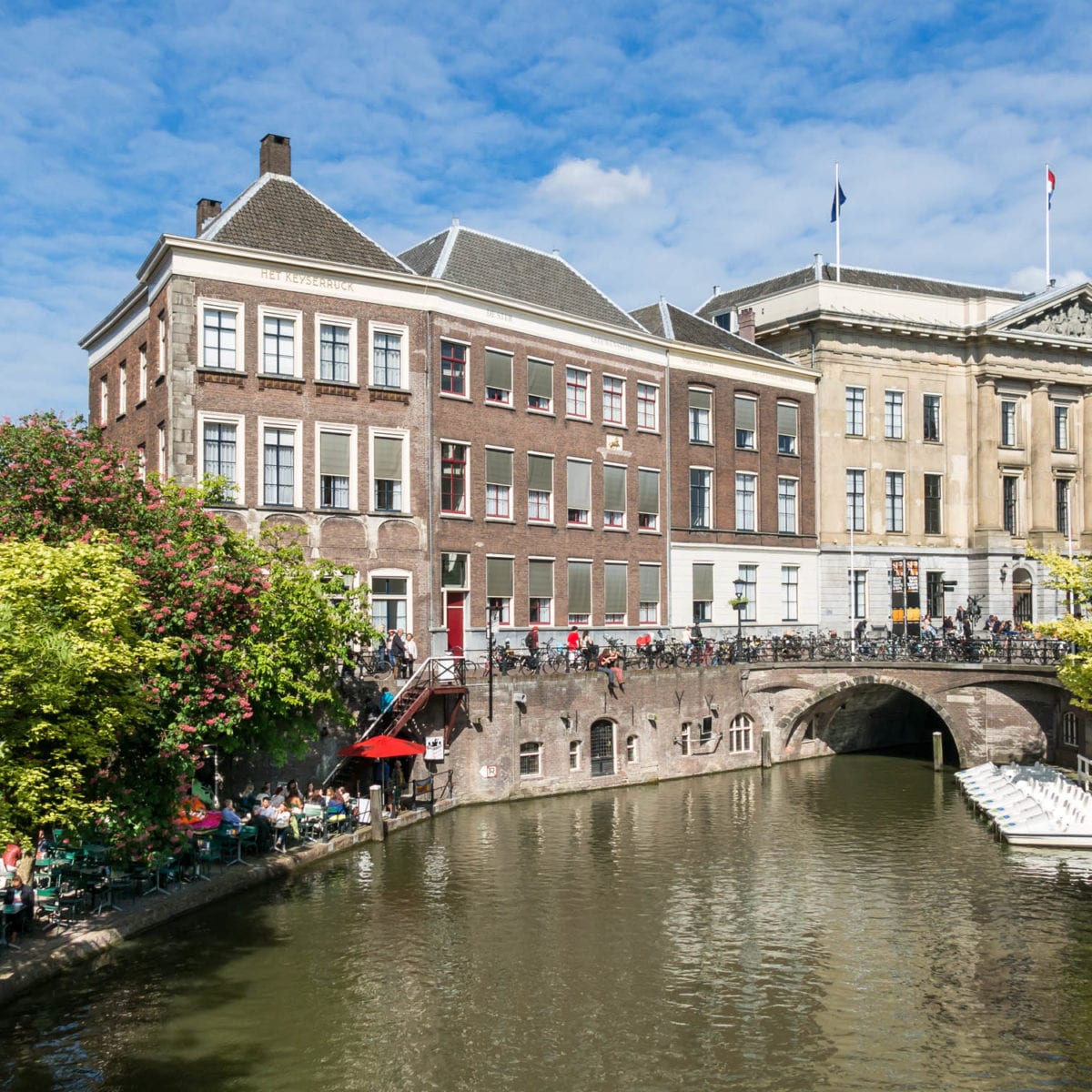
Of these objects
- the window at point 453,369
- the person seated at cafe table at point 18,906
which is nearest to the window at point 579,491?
the window at point 453,369

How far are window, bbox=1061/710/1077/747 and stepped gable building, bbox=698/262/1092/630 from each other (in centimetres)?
1379

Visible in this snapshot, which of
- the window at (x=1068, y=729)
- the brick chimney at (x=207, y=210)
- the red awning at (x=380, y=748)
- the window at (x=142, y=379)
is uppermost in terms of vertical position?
the brick chimney at (x=207, y=210)

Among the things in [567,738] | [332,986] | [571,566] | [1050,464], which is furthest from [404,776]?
[1050,464]

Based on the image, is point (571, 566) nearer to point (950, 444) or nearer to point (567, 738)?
point (567, 738)

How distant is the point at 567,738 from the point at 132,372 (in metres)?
21.0

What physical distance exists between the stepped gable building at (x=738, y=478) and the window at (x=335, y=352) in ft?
55.7

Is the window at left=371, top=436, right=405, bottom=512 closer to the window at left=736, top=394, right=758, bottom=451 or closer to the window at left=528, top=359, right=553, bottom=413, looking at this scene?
the window at left=528, top=359, right=553, bottom=413

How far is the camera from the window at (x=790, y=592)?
56188 mm

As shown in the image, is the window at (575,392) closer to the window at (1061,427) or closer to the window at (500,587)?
the window at (500,587)

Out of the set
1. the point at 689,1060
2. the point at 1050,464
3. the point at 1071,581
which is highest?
the point at 1050,464

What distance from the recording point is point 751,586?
180 feet

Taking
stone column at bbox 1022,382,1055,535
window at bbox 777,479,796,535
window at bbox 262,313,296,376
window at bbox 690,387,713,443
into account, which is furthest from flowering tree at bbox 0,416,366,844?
stone column at bbox 1022,382,1055,535

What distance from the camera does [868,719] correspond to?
5475 cm

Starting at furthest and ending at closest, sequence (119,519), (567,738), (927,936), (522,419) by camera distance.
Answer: (522,419) → (567,738) → (119,519) → (927,936)
